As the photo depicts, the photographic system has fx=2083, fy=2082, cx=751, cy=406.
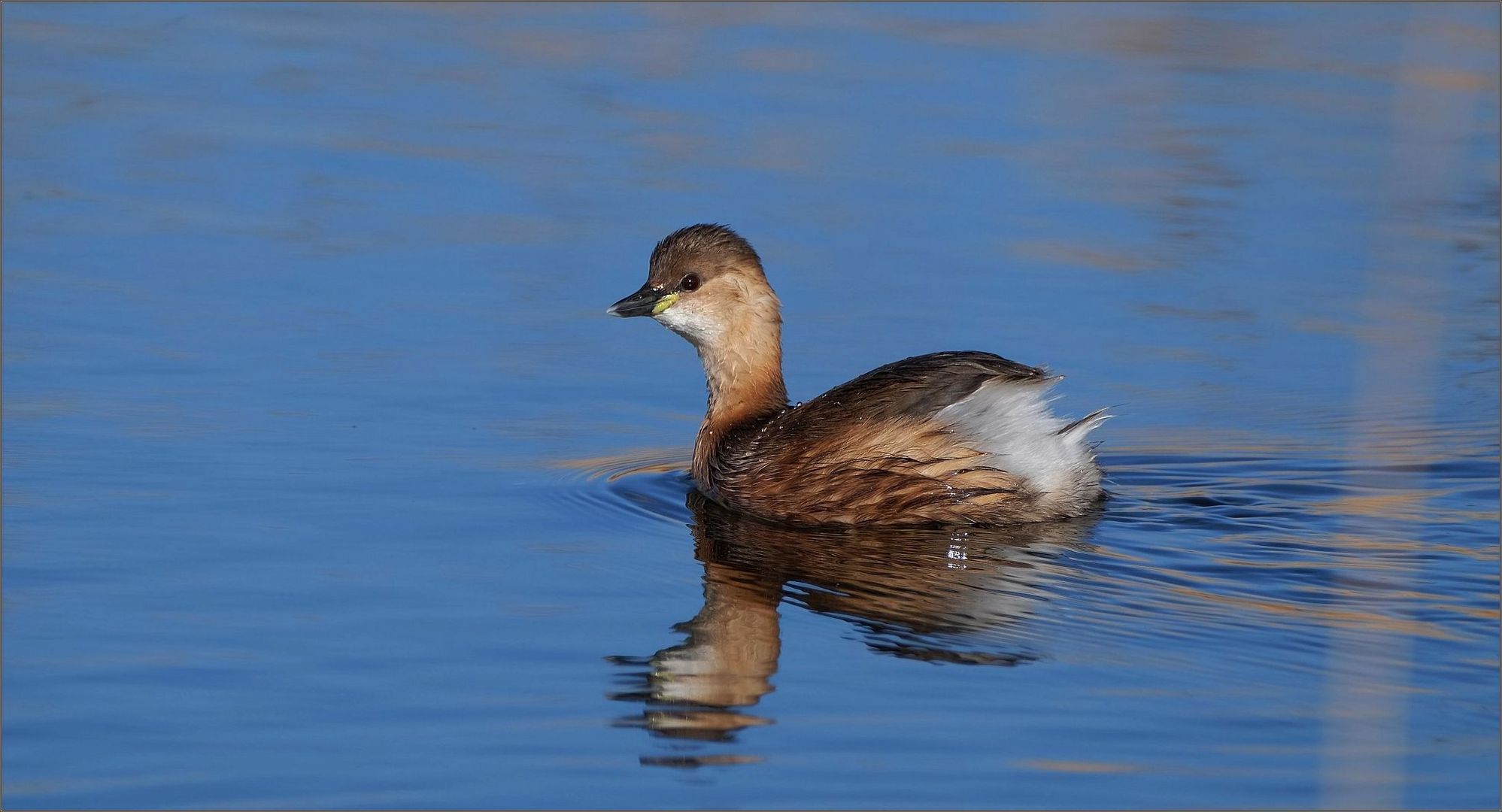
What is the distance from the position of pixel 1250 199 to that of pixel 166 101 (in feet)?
22.5

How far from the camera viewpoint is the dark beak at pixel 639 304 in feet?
27.8

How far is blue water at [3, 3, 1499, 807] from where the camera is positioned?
17.2 ft

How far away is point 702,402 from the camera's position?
363 inches

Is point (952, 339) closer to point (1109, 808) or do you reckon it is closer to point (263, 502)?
point (263, 502)

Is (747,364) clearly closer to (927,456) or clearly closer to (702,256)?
(702,256)

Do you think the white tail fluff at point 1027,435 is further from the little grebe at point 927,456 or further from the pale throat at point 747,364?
the pale throat at point 747,364

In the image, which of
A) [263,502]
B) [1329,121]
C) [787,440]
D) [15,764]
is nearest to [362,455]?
[263,502]

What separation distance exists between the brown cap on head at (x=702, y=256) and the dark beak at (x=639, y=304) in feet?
0.17

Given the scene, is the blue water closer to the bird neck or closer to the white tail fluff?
the white tail fluff

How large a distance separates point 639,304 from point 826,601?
2303mm

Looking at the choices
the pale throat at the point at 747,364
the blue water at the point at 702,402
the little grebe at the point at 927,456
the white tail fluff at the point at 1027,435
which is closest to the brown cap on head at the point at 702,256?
the pale throat at the point at 747,364

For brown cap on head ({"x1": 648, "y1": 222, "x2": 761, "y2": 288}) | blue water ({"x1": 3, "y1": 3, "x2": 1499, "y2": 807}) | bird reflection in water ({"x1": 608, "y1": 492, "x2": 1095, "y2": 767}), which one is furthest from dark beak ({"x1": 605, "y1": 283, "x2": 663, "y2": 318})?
bird reflection in water ({"x1": 608, "y1": 492, "x2": 1095, "y2": 767})

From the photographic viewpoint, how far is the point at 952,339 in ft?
31.1

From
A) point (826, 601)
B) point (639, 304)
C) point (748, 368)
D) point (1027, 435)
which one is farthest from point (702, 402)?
point (826, 601)
